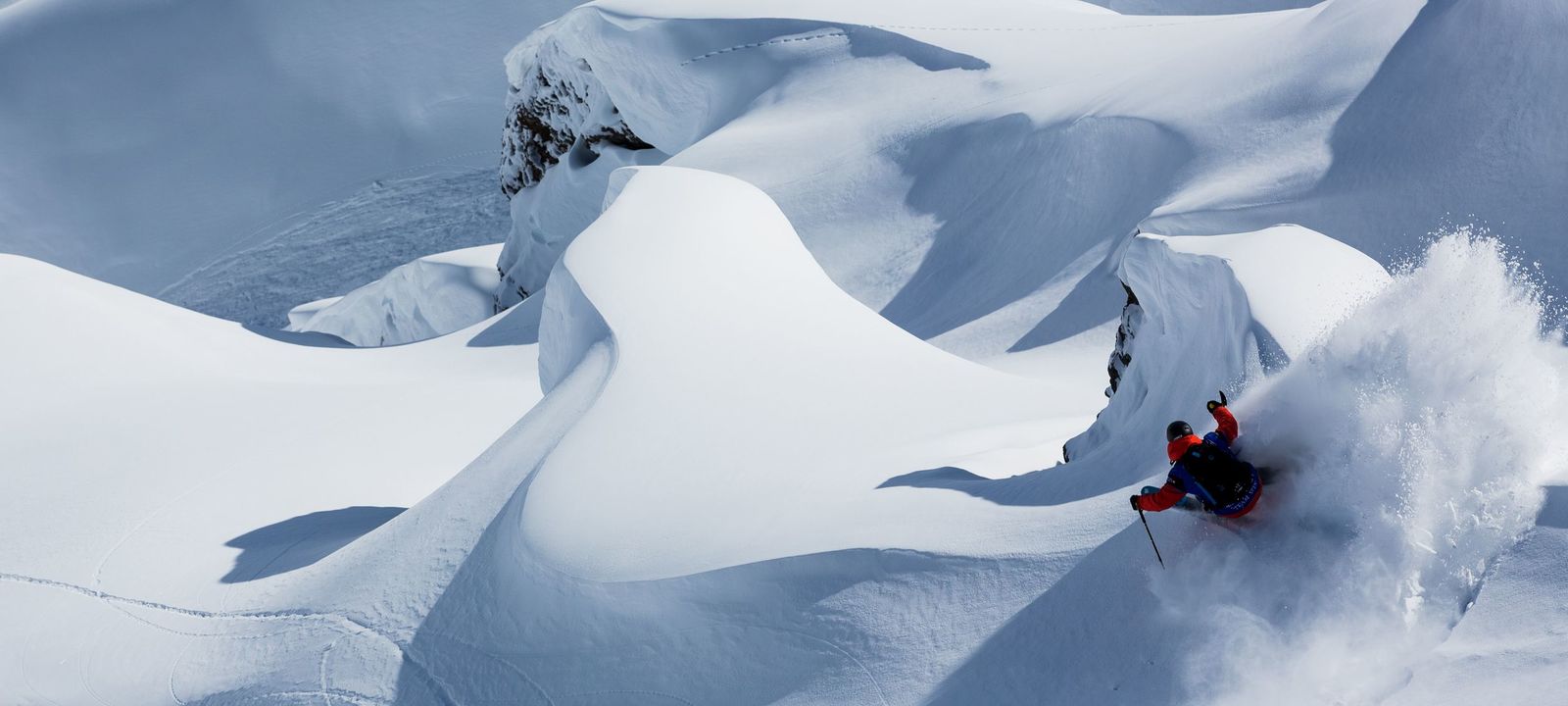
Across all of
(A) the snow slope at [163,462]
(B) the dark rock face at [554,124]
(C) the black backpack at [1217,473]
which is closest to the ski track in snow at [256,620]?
(A) the snow slope at [163,462]

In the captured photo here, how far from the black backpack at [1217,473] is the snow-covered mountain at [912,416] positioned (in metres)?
0.24

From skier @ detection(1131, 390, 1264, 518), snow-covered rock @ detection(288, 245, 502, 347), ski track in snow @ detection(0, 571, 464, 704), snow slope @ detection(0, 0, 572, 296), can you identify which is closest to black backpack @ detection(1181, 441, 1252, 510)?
skier @ detection(1131, 390, 1264, 518)

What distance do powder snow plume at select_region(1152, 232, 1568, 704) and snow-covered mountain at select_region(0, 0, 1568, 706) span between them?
0.04 feet

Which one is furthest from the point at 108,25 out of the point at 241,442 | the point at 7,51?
the point at 241,442

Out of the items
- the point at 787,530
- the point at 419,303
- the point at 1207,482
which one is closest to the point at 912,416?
the point at 787,530

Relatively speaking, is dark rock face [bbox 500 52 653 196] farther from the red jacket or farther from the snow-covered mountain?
the red jacket

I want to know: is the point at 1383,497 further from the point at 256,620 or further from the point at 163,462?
the point at 163,462

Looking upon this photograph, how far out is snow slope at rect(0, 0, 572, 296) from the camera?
34281 mm

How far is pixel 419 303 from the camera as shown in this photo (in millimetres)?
24922

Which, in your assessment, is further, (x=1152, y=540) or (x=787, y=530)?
(x=787, y=530)

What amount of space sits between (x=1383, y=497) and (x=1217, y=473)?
56cm

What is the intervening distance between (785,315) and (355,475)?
12.2 feet

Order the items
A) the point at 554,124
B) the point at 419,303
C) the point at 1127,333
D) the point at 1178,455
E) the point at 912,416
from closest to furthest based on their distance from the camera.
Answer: the point at 1178,455 < the point at 912,416 < the point at 1127,333 < the point at 554,124 < the point at 419,303

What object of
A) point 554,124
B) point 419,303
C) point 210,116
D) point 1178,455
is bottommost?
point 419,303
